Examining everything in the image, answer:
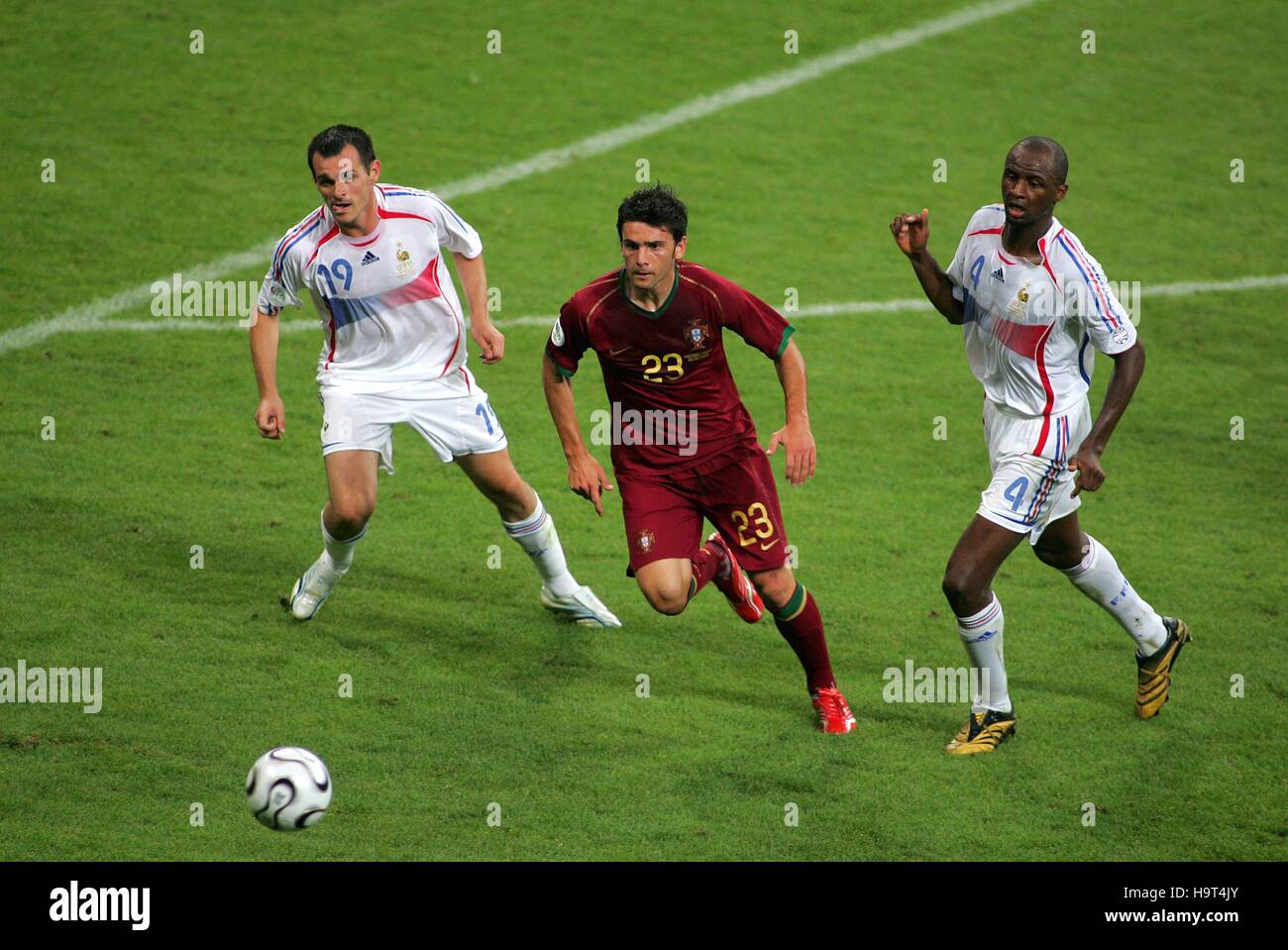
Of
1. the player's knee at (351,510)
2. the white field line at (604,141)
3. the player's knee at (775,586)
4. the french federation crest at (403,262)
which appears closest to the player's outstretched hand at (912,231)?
the player's knee at (775,586)

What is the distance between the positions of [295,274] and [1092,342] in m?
3.58

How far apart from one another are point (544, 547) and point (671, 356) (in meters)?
1.42

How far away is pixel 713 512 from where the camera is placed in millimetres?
6668

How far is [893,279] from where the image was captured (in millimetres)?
12031

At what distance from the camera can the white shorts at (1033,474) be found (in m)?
6.41

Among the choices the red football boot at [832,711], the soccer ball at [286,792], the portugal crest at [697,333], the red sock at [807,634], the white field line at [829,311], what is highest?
the white field line at [829,311]

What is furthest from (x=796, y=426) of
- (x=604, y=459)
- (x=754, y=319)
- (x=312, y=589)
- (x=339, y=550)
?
(x=604, y=459)

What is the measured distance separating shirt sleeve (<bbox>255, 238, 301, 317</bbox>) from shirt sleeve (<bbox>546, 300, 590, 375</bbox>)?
4.22ft

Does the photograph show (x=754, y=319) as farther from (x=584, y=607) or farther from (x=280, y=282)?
(x=280, y=282)

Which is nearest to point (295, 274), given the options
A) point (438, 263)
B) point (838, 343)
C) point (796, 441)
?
point (438, 263)

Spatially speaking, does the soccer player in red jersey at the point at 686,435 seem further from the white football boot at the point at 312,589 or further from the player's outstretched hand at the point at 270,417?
the white football boot at the point at 312,589

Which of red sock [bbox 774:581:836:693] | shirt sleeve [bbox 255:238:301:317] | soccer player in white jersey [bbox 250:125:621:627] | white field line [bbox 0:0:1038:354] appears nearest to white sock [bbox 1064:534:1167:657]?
red sock [bbox 774:581:836:693]

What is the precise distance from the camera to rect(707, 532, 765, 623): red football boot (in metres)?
6.90

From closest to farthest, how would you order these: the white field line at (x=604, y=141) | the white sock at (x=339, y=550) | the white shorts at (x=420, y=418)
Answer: the white shorts at (x=420, y=418)
the white sock at (x=339, y=550)
the white field line at (x=604, y=141)
